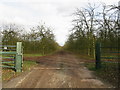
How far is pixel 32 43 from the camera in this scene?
1257 inches

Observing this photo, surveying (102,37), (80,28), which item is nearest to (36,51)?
(80,28)

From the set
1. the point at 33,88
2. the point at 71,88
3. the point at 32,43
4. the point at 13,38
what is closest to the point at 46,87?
the point at 33,88

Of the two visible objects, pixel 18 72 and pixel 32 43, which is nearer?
pixel 18 72

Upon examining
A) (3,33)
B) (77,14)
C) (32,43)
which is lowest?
(32,43)

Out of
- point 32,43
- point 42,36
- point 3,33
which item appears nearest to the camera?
point 3,33

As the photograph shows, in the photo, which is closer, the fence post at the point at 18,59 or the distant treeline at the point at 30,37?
the fence post at the point at 18,59

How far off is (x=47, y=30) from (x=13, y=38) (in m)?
8.09

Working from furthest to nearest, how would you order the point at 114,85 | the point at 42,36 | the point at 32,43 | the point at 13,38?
the point at 32,43
the point at 42,36
the point at 13,38
the point at 114,85

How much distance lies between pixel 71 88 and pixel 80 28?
22.1m

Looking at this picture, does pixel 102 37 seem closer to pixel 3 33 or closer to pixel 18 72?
pixel 18 72

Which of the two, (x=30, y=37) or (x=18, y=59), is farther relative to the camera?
(x=30, y=37)

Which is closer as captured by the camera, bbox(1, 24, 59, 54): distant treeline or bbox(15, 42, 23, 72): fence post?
bbox(15, 42, 23, 72): fence post

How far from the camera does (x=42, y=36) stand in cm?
2916

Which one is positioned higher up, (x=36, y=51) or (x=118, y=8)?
(x=118, y=8)
